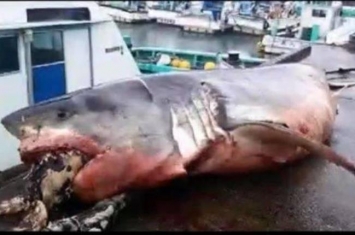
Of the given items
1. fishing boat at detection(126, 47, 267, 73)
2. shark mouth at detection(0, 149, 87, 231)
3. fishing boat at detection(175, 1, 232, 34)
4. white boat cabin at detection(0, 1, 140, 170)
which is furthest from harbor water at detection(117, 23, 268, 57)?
shark mouth at detection(0, 149, 87, 231)

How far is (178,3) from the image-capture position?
42250mm

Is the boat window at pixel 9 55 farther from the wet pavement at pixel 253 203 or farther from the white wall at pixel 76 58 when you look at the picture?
the wet pavement at pixel 253 203

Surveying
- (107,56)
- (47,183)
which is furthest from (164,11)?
(47,183)

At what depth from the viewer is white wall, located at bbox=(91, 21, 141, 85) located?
8594 millimetres

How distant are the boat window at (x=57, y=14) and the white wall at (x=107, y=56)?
32 centimetres

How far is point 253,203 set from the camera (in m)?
4.35

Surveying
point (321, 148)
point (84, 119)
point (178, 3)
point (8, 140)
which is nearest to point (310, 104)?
point (321, 148)

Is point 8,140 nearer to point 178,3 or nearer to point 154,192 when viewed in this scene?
point 154,192

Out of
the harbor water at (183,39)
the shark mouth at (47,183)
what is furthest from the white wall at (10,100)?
the harbor water at (183,39)

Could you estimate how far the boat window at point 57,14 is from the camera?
723cm

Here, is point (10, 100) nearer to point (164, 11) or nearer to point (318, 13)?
point (318, 13)

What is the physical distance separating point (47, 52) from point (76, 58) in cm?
74

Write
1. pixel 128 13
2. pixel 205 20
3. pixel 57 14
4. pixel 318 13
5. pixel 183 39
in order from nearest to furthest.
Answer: pixel 57 14
pixel 318 13
pixel 183 39
pixel 205 20
pixel 128 13

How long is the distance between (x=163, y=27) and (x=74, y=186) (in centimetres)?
3605
